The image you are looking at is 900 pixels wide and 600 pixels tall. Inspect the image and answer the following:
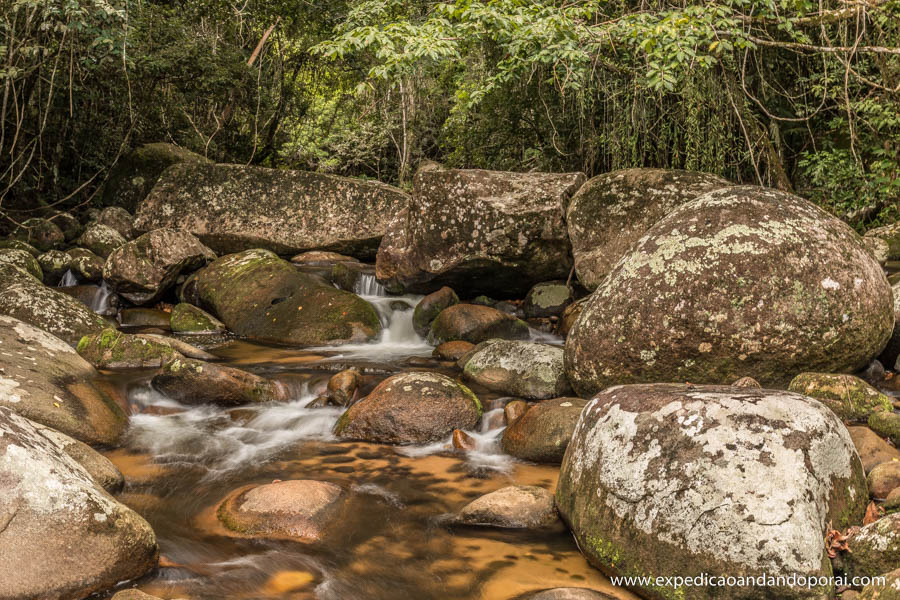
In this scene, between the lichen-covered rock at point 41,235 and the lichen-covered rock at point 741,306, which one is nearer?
the lichen-covered rock at point 741,306

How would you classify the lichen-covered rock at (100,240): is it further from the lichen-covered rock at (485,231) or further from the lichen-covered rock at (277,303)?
the lichen-covered rock at (485,231)

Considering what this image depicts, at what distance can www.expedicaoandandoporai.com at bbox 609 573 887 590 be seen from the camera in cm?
247

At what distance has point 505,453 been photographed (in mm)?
4488

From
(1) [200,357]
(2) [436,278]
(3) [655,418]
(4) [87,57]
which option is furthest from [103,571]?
(4) [87,57]

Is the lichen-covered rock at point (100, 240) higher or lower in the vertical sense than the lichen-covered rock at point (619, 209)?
lower

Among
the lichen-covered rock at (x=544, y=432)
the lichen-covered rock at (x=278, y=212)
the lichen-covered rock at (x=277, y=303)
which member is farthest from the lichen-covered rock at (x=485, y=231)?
the lichen-covered rock at (x=544, y=432)

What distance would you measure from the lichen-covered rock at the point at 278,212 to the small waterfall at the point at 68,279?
178cm

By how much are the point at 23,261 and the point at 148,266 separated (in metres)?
1.58

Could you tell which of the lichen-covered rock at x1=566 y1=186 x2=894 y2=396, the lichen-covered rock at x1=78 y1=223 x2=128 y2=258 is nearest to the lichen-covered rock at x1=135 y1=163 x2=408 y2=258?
the lichen-covered rock at x1=78 y1=223 x2=128 y2=258

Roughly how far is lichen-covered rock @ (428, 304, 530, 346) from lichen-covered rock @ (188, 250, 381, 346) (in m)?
0.88

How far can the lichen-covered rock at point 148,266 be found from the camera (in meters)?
8.59

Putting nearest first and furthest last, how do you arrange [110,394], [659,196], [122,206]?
1. [110,394]
2. [659,196]
3. [122,206]

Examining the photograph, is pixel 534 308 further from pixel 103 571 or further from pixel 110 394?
pixel 103 571

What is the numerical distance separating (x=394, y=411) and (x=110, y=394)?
7.64 ft
